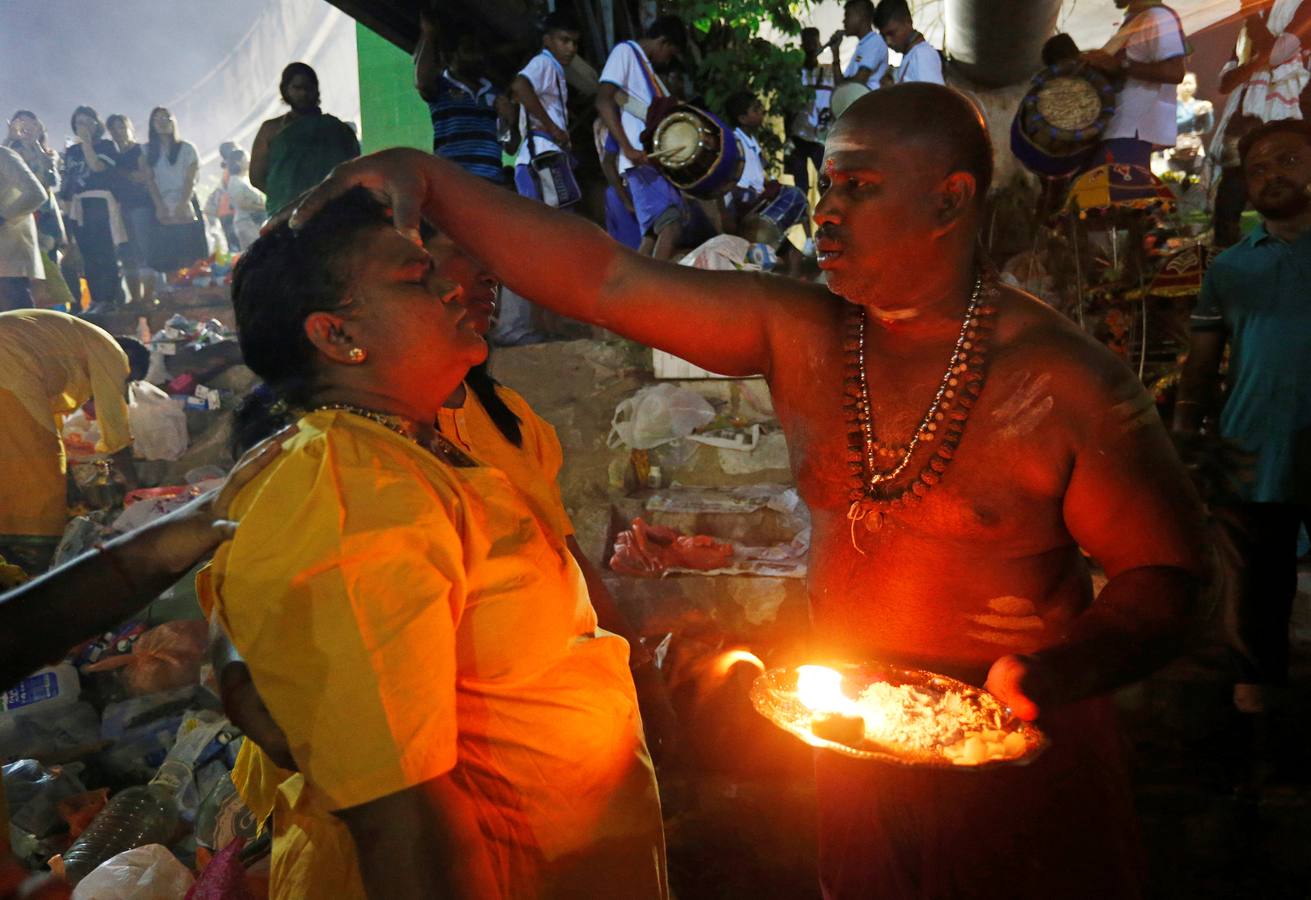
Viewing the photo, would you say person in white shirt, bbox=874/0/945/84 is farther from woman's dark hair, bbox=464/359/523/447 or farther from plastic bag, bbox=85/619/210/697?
plastic bag, bbox=85/619/210/697

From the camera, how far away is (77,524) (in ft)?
19.7

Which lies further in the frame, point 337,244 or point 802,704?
point 802,704

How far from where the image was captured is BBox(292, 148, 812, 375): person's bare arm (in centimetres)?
195

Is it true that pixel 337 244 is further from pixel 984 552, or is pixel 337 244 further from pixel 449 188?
pixel 984 552

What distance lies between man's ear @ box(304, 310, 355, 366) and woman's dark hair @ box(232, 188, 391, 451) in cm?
2

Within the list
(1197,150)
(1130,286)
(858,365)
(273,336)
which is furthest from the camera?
(1197,150)

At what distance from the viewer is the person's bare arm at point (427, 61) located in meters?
7.32

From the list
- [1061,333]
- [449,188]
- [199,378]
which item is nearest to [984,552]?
[1061,333]

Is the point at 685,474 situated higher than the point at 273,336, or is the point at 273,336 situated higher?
the point at 273,336

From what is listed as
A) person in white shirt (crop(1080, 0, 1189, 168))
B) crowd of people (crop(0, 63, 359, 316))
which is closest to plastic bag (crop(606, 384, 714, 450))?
person in white shirt (crop(1080, 0, 1189, 168))

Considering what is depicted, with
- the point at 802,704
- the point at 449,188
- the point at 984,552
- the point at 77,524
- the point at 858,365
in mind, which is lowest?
the point at 77,524

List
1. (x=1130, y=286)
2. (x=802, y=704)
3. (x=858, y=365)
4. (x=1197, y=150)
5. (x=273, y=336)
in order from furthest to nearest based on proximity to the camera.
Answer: (x=1197, y=150)
(x=1130, y=286)
(x=858, y=365)
(x=802, y=704)
(x=273, y=336)

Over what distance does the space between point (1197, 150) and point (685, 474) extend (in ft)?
33.6

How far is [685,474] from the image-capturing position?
6.25m
